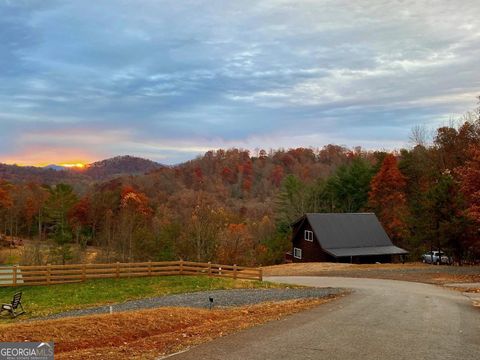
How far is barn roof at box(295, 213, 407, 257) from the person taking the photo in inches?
1816

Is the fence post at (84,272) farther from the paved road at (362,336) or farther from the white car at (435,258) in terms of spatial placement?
the white car at (435,258)

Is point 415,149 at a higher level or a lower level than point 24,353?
higher

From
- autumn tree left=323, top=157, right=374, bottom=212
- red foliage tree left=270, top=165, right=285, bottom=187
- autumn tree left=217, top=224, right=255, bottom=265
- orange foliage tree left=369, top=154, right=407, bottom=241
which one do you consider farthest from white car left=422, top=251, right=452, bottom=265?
red foliage tree left=270, top=165, right=285, bottom=187

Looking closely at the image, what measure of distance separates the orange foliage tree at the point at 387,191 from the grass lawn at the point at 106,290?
41.7m

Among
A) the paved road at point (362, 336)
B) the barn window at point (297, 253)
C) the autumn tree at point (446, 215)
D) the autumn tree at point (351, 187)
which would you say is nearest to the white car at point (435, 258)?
the autumn tree at point (446, 215)

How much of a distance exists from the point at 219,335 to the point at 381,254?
128ft

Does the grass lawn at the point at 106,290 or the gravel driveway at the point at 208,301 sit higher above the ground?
the gravel driveway at the point at 208,301

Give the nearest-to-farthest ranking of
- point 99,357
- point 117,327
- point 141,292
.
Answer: point 99,357 < point 117,327 < point 141,292

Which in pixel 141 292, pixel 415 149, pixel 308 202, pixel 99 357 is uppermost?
pixel 415 149

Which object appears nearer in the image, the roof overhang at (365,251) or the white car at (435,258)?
the white car at (435,258)

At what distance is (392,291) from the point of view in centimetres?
2020

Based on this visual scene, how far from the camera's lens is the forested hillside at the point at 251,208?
36469 millimetres

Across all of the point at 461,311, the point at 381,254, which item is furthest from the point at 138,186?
the point at 461,311

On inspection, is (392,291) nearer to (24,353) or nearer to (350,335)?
(350,335)
